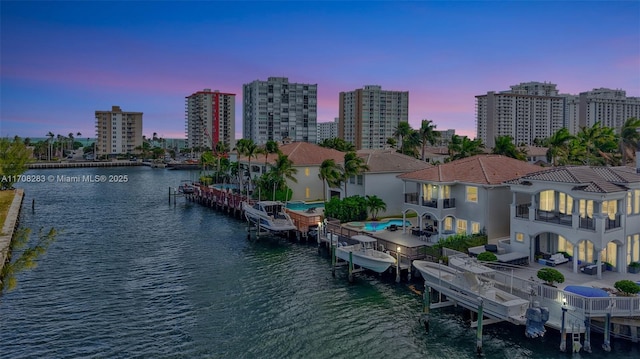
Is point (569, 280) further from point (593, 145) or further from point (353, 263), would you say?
point (593, 145)

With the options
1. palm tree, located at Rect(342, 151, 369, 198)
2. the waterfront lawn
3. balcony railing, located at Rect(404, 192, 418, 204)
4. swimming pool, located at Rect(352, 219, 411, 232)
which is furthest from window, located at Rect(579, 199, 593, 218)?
the waterfront lawn

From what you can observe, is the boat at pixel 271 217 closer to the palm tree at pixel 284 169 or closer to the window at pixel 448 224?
the palm tree at pixel 284 169

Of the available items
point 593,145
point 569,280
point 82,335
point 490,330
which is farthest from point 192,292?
point 593,145

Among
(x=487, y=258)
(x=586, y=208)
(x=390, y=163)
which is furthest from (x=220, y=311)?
(x=390, y=163)

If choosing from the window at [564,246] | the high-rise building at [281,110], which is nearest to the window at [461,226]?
the window at [564,246]

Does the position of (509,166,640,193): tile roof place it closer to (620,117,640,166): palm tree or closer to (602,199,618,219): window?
(602,199,618,219): window
